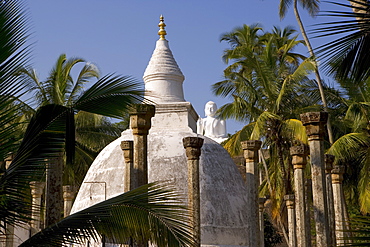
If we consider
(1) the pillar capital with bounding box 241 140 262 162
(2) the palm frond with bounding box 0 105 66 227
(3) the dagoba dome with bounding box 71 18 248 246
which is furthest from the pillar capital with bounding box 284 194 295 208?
(2) the palm frond with bounding box 0 105 66 227

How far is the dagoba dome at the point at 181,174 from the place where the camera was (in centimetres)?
1702

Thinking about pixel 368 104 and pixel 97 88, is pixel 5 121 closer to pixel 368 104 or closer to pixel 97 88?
pixel 97 88

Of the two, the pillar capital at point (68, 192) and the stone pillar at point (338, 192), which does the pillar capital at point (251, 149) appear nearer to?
the stone pillar at point (338, 192)

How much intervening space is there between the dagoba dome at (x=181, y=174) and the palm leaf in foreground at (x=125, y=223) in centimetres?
862

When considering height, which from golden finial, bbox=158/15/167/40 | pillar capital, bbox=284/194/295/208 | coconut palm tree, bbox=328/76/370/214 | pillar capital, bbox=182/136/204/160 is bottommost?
pillar capital, bbox=284/194/295/208

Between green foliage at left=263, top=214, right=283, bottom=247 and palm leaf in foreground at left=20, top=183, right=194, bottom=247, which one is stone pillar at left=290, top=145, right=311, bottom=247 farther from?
green foliage at left=263, top=214, right=283, bottom=247

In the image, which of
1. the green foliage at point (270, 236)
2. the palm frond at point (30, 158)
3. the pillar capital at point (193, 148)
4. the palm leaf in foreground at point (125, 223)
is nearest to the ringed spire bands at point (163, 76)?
the pillar capital at point (193, 148)

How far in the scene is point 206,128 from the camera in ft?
134

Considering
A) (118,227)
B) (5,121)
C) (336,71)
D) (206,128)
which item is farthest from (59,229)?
(206,128)

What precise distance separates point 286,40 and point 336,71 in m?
22.6

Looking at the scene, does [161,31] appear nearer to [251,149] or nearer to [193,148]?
[251,149]

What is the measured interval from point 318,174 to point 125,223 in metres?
6.16

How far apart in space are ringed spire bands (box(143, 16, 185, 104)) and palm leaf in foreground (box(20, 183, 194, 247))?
11.7 m

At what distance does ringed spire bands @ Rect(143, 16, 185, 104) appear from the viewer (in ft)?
65.0
